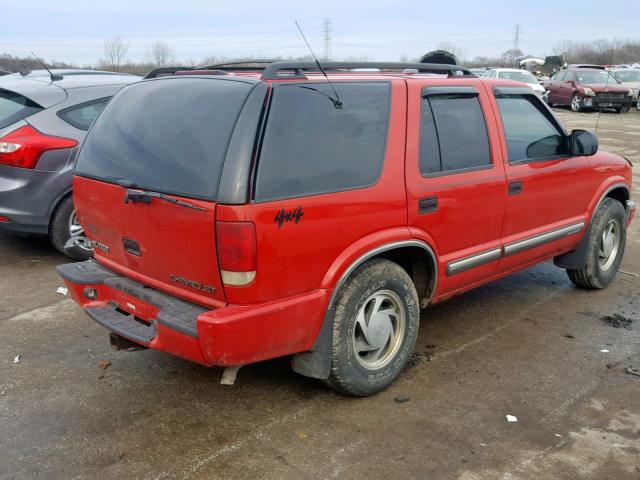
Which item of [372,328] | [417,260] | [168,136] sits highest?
[168,136]

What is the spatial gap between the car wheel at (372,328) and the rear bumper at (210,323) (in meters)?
0.22

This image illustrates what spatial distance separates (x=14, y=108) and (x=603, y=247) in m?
5.40

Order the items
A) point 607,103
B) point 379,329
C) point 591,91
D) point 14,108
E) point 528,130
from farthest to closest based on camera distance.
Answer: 1. point 607,103
2. point 591,91
3. point 14,108
4. point 528,130
5. point 379,329

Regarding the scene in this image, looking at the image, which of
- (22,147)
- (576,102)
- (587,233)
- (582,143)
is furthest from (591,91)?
(22,147)

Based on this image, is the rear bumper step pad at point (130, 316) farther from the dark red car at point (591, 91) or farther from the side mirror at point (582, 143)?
the dark red car at point (591, 91)

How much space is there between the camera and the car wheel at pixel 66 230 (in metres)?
5.80

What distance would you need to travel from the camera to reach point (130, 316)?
139 inches

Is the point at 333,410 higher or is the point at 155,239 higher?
the point at 155,239

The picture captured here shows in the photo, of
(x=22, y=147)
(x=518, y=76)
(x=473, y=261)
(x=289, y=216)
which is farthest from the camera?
(x=518, y=76)

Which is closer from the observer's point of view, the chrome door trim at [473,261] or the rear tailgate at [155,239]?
the rear tailgate at [155,239]

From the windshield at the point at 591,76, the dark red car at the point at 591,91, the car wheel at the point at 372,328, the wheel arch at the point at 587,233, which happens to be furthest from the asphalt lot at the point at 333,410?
the windshield at the point at 591,76

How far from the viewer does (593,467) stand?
3041mm

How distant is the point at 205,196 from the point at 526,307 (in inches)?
127

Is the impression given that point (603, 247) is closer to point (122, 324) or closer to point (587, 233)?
point (587, 233)
